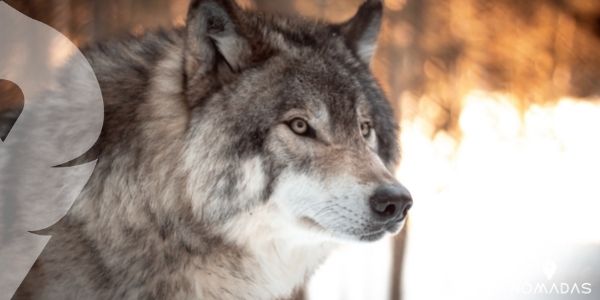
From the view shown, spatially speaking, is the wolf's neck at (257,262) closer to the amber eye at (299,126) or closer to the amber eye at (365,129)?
the amber eye at (299,126)

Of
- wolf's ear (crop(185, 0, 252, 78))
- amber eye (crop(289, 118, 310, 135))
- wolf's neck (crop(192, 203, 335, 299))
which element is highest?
wolf's ear (crop(185, 0, 252, 78))

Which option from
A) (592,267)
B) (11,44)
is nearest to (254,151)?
(11,44)

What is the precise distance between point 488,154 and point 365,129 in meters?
1.74

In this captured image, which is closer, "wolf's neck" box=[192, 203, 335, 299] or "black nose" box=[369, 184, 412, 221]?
"black nose" box=[369, 184, 412, 221]

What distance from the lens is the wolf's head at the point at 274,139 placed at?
1.55 m

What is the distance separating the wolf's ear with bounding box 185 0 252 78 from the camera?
1.55 meters

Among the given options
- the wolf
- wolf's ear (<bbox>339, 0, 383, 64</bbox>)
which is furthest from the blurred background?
the wolf

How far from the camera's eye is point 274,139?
157 cm

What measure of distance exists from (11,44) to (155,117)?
98 cm
